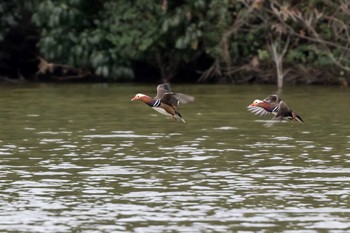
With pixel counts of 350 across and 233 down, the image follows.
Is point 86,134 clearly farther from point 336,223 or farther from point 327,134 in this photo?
point 336,223

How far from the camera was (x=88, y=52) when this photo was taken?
104 feet

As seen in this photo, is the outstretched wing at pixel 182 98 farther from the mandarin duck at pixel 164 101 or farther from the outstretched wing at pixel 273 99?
the outstretched wing at pixel 273 99

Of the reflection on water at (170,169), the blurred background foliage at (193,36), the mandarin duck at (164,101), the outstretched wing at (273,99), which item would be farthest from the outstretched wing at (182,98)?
the blurred background foliage at (193,36)

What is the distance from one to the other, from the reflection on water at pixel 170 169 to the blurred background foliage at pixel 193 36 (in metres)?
5.32

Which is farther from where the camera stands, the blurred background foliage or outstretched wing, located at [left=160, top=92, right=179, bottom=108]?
the blurred background foliage

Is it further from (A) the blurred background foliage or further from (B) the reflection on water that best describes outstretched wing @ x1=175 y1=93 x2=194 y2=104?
(A) the blurred background foliage

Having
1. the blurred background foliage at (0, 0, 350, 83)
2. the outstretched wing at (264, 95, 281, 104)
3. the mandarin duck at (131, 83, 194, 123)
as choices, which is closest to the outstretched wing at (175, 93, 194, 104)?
the mandarin duck at (131, 83, 194, 123)

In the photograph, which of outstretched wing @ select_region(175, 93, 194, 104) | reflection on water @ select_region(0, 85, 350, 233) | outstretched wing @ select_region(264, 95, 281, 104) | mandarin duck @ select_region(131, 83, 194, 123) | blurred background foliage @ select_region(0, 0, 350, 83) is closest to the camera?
reflection on water @ select_region(0, 85, 350, 233)

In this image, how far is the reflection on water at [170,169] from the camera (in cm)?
1187

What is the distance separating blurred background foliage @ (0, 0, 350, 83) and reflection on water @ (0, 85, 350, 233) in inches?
210

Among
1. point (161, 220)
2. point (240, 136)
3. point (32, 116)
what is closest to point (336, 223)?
point (161, 220)

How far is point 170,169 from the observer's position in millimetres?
15383

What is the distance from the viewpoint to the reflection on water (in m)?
11.9

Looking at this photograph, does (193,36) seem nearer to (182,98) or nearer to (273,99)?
(273,99)
